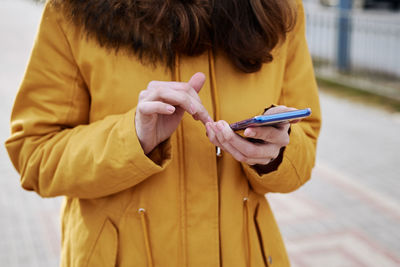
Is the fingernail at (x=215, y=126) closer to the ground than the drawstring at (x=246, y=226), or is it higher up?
higher up

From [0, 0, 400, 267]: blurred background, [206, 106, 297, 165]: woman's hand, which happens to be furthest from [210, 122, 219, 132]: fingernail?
[0, 0, 400, 267]: blurred background

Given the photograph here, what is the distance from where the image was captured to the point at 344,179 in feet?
16.2

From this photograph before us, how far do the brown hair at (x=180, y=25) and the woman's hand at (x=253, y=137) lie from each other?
24cm

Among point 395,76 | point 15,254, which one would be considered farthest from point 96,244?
point 395,76

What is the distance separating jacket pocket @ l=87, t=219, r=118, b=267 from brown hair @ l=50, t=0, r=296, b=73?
1.44 ft

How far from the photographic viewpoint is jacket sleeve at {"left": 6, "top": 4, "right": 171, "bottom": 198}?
1.23 meters

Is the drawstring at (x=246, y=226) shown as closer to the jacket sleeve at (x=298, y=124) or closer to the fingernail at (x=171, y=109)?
the jacket sleeve at (x=298, y=124)

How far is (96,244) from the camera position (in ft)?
4.28

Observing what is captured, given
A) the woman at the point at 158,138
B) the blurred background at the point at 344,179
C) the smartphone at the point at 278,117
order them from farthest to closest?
the blurred background at the point at 344,179, the woman at the point at 158,138, the smartphone at the point at 278,117

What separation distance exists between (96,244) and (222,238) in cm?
32

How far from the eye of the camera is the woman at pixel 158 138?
4.20ft

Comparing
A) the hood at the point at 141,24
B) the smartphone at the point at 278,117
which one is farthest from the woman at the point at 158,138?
the smartphone at the point at 278,117

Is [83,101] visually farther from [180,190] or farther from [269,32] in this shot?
[269,32]

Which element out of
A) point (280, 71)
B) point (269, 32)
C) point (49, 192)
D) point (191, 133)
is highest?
point (269, 32)
